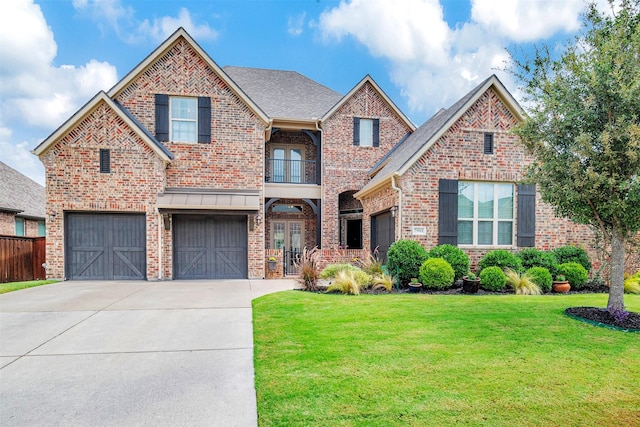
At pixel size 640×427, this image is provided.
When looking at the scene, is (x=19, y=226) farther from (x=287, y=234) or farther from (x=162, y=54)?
(x=287, y=234)

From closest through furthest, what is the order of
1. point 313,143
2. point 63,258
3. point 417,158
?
point 417,158, point 63,258, point 313,143

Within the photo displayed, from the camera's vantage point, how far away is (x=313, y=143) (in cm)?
1755

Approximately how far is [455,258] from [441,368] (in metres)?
6.56

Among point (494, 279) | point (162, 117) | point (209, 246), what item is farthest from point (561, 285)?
point (162, 117)

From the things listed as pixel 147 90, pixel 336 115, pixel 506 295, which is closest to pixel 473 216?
pixel 506 295

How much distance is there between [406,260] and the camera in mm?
10062

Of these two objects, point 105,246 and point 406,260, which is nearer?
point 406,260

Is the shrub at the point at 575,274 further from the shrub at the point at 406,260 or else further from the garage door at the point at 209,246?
the garage door at the point at 209,246

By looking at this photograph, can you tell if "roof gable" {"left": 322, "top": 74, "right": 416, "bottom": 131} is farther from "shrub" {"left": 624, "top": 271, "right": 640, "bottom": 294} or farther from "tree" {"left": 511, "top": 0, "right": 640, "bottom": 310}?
"shrub" {"left": 624, "top": 271, "right": 640, "bottom": 294}

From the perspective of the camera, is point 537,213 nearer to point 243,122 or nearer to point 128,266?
point 243,122

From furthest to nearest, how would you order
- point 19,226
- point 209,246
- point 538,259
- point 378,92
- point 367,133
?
point 19,226, point 367,133, point 378,92, point 209,246, point 538,259

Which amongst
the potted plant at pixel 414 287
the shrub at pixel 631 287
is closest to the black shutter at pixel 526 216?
the shrub at pixel 631 287

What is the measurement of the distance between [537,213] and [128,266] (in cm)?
1431

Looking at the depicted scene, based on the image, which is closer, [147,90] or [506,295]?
[506,295]
